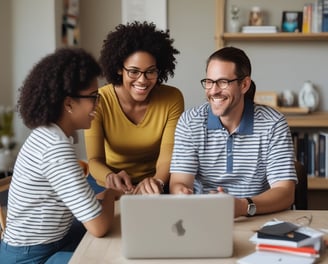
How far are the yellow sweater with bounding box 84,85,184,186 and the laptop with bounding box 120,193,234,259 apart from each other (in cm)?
102

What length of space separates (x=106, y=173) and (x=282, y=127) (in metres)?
0.76

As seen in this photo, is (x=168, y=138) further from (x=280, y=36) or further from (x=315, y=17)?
(x=315, y=17)

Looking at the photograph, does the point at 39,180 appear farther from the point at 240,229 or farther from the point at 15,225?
the point at 240,229

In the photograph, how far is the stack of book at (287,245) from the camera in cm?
130

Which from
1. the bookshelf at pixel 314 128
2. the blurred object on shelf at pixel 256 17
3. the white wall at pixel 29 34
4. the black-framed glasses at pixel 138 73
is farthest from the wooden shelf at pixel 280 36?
the black-framed glasses at pixel 138 73

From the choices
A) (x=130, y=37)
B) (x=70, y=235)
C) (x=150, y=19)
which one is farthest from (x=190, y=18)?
(x=70, y=235)

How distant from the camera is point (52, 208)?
5.24 ft

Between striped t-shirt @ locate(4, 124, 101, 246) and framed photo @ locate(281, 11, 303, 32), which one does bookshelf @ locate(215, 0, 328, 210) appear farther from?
striped t-shirt @ locate(4, 124, 101, 246)

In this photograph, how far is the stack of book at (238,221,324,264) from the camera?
130cm

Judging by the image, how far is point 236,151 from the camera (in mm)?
1932

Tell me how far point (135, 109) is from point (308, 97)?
1625mm

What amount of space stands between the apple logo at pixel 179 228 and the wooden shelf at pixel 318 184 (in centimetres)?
231

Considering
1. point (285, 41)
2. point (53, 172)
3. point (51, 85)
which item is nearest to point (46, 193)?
point (53, 172)

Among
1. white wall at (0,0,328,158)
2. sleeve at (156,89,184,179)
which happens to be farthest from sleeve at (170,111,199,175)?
white wall at (0,0,328,158)
